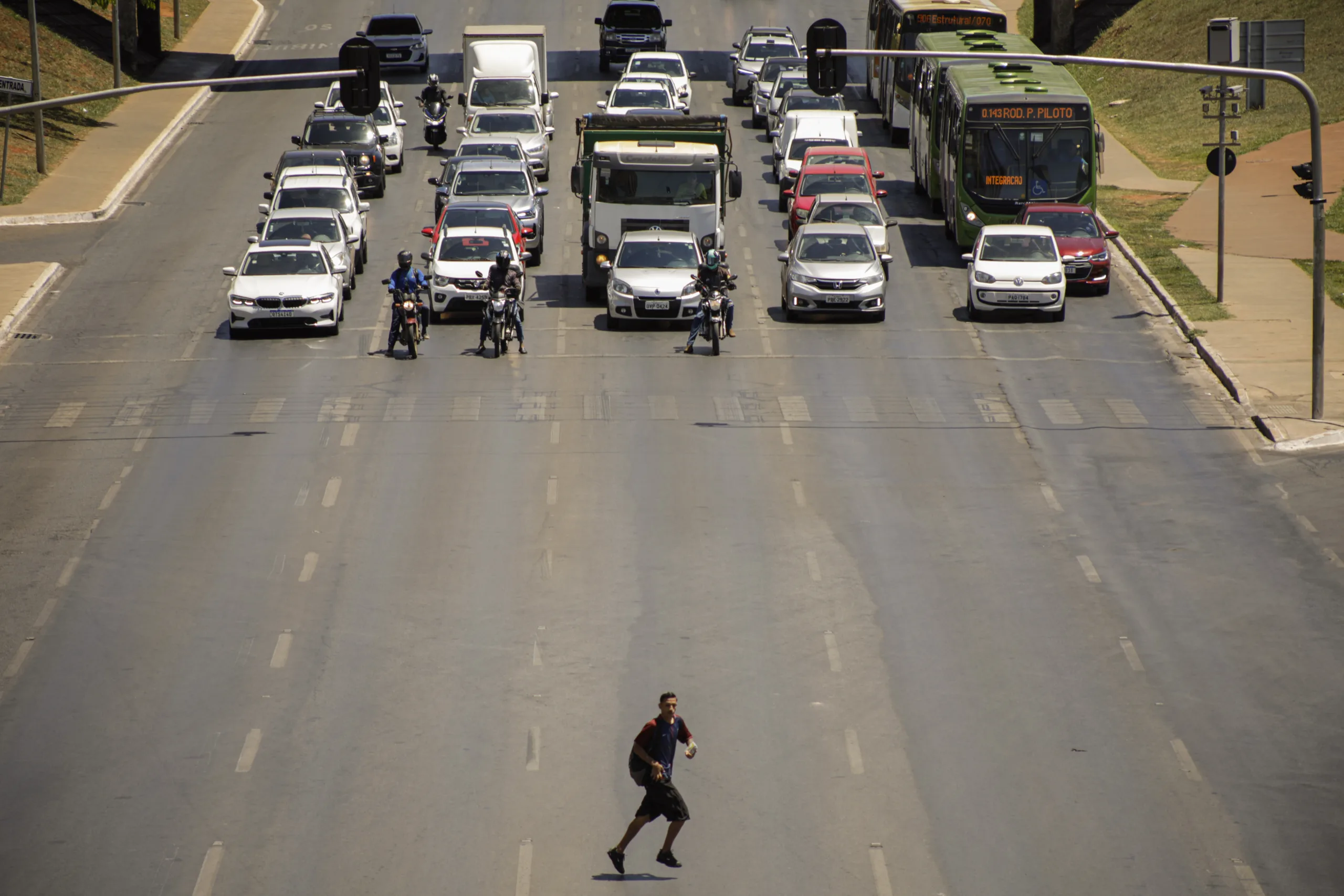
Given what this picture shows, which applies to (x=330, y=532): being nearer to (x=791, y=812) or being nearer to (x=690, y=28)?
(x=791, y=812)

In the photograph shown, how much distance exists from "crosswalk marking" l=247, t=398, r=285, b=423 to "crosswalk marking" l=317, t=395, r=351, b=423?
633 mm

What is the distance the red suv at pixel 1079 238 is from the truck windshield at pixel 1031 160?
2.21 ft

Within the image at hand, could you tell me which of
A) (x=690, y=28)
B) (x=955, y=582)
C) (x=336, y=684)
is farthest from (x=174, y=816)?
(x=690, y=28)

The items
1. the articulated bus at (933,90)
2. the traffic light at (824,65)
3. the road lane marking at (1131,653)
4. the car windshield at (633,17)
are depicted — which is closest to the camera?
the road lane marking at (1131,653)

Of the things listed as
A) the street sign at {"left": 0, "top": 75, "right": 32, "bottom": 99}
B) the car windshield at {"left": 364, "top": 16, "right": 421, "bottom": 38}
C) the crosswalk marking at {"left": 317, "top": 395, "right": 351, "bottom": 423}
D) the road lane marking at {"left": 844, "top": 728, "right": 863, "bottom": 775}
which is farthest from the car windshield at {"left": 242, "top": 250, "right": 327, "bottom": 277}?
the car windshield at {"left": 364, "top": 16, "right": 421, "bottom": 38}

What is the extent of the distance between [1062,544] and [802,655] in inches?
193

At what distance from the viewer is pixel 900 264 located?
40.0 meters

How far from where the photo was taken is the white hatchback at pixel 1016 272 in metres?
34.5

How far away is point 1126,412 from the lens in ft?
93.8

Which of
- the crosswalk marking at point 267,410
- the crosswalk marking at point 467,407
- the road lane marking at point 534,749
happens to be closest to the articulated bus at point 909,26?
the crosswalk marking at point 467,407

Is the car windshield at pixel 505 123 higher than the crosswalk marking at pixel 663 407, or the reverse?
the car windshield at pixel 505 123

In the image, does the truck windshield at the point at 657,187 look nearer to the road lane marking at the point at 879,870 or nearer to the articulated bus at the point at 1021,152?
the articulated bus at the point at 1021,152

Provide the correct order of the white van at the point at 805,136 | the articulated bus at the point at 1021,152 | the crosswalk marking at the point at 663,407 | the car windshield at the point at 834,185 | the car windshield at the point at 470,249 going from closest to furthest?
the crosswalk marking at the point at 663,407
the car windshield at the point at 470,249
the articulated bus at the point at 1021,152
the car windshield at the point at 834,185
the white van at the point at 805,136

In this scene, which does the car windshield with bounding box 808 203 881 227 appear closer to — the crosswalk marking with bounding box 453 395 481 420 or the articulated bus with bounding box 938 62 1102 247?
the articulated bus with bounding box 938 62 1102 247
